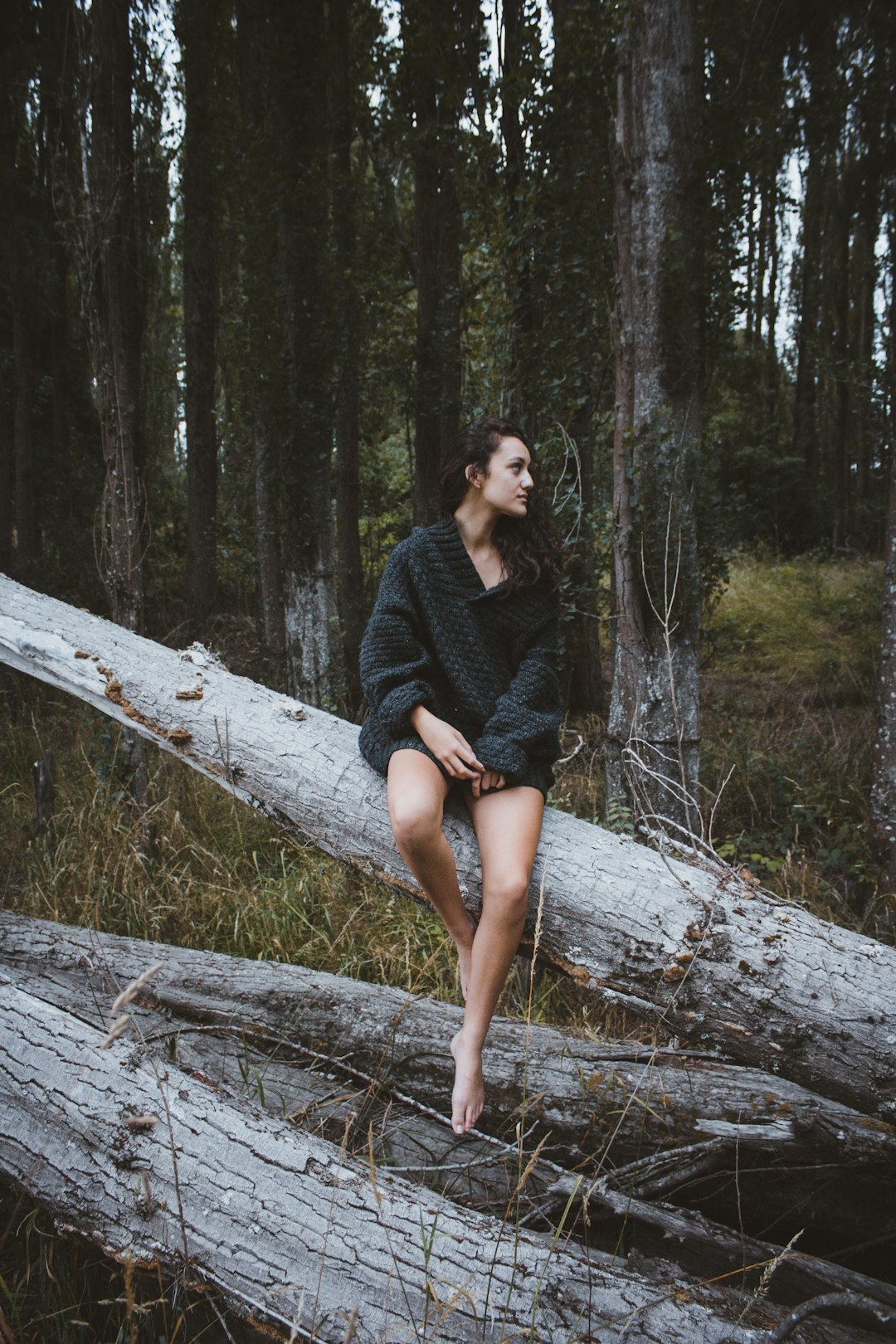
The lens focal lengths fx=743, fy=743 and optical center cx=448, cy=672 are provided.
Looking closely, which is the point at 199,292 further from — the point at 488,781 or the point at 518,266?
the point at 488,781

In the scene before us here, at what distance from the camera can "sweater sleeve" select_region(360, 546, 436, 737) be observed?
2352 millimetres

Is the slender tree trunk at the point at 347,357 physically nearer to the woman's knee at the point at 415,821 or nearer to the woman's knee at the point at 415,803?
the woman's knee at the point at 415,803

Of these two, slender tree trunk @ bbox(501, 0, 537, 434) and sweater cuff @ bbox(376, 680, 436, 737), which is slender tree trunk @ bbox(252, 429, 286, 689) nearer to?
slender tree trunk @ bbox(501, 0, 537, 434)

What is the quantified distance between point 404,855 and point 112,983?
1.38 meters

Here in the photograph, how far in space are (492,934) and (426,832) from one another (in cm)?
34

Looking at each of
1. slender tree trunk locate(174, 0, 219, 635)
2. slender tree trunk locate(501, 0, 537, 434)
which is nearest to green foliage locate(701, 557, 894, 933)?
slender tree trunk locate(501, 0, 537, 434)

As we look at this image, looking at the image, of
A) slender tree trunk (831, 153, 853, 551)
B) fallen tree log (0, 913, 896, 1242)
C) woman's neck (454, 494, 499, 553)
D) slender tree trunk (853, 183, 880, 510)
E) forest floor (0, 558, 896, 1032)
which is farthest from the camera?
slender tree trunk (831, 153, 853, 551)

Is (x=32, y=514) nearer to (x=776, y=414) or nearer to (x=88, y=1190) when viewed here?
(x=88, y=1190)

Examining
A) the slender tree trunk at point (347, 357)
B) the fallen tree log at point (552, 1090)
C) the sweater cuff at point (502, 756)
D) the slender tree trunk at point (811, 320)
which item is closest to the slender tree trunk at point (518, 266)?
the slender tree trunk at point (347, 357)

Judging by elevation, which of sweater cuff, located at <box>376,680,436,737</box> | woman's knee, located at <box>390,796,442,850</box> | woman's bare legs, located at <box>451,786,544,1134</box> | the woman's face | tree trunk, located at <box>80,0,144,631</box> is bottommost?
woman's bare legs, located at <box>451,786,544,1134</box>

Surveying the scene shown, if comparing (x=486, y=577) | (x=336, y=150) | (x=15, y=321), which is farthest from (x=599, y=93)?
(x=15, y=321)

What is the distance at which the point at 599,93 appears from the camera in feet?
13.8

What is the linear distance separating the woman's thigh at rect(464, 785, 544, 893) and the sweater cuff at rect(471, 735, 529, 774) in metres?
0.09

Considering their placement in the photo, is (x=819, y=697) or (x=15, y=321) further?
(x=15, y=321)
